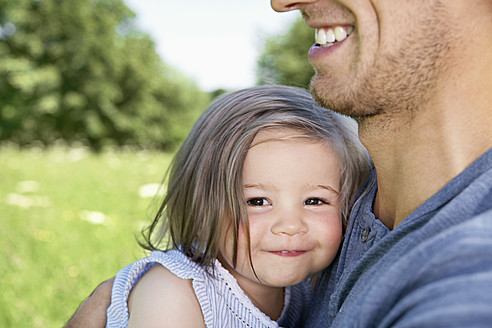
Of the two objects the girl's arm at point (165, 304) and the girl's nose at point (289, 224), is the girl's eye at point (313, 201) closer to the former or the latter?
the girl's nose at point (289, 224)

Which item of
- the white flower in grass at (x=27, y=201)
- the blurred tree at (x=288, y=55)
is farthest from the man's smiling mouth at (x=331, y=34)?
the blurred tree at (x=288, y=55)

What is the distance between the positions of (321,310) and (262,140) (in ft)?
2.00

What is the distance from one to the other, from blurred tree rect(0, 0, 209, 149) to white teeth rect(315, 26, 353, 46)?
76.6 ft

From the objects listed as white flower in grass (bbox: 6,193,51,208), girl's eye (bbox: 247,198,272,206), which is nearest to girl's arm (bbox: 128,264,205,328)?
girl's eye (bbox: 247,198,272,206)

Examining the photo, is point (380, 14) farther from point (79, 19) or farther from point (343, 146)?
point (79, 19)

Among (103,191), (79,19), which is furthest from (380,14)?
(79,19)

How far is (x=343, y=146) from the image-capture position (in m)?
1.90

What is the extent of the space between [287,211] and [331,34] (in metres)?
0.60

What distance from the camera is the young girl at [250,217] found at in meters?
1.72

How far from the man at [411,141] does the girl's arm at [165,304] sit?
43cm

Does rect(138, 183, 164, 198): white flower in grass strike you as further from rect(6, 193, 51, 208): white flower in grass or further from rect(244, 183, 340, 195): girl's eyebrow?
rect(244, 183, 340, 195): girl's eyebrow

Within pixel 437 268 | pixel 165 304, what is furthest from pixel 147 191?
pixel 437 268

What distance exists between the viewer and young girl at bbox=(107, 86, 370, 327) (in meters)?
1.72

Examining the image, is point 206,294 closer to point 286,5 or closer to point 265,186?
point 265,186
